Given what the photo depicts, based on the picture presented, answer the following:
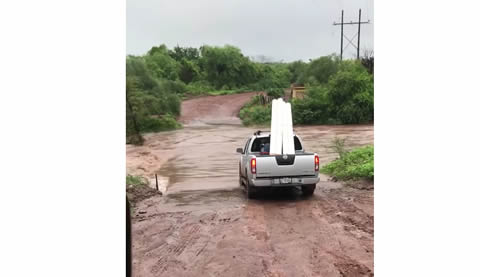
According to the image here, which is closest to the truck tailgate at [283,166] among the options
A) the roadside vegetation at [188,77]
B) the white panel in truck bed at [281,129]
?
the white panel in truck bed at [281,129]

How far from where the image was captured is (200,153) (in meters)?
7.18

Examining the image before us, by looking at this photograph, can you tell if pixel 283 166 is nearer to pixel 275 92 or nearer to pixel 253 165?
pixel 253 165

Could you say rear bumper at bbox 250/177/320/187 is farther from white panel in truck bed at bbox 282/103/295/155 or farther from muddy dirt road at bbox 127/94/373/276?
white panel in truck bed at bbox 282/103/295/155

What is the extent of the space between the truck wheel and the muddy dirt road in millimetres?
95

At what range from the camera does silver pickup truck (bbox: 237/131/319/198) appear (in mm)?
6102

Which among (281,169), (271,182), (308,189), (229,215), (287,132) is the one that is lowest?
(229,215)

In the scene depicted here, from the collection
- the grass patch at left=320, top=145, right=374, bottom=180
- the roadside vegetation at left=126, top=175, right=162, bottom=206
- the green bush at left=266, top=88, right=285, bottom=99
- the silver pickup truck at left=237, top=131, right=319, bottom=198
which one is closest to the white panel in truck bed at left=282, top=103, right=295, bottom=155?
the silver pickup truck at left=237, top=131, right=319, bottom=198

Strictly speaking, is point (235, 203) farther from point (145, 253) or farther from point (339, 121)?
point (339, 121)

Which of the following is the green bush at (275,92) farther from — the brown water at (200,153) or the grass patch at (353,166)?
the grass patch at (353,166)

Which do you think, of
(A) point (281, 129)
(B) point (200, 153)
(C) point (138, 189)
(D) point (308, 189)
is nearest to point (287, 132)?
(A) point (281, 129)

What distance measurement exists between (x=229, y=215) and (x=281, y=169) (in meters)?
0.87
